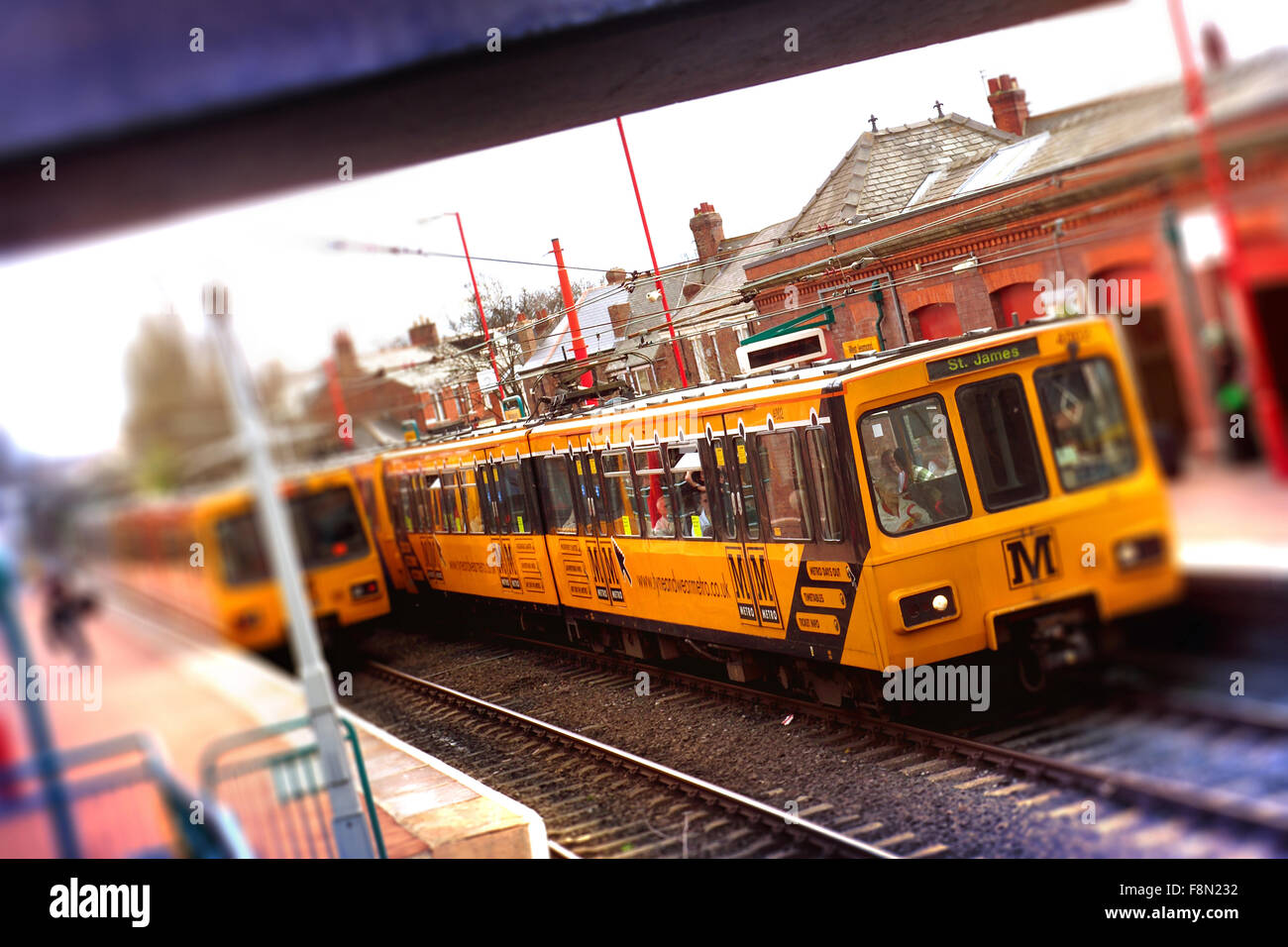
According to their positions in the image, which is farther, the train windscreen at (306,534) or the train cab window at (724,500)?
the train cab window at (724,500)

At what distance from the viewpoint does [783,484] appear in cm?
500

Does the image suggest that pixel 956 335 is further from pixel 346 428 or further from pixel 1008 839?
pixel 346 428

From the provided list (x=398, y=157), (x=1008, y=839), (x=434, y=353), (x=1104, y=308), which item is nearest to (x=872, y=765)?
(x=1008, y=839)

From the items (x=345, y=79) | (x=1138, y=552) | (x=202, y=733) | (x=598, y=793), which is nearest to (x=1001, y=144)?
(x=1138, y=552)

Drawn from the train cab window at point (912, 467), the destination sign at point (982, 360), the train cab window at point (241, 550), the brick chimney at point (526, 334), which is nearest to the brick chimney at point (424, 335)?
the brick chimney at point (526, 334)

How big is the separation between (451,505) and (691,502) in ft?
3.81

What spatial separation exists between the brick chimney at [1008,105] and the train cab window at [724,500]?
1.98 metres

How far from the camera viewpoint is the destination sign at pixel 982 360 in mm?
3572

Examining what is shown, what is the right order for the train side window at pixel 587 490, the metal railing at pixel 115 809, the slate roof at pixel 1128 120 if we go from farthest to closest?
1. the train side window at pixel 587 490
2. the metal railing at pixel 115 809
3. the slate roof at pixel 1128 120

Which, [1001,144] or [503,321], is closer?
[1001,144]

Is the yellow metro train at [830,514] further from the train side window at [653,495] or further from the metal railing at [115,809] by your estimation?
the metal railing at [115,809]

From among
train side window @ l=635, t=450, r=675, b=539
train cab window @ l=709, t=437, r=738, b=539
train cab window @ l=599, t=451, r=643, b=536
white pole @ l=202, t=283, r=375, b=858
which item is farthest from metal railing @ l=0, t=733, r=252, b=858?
train cab window @ l=709, t=437, r=738, b=539

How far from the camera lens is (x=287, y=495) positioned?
4.70 metres

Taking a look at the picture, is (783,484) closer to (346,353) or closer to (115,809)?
(346,353)
